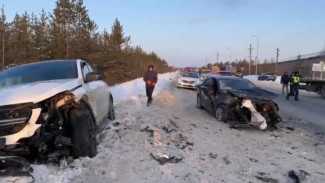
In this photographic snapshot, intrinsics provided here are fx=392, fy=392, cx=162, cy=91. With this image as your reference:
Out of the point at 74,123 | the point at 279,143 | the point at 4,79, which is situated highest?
the point at 4,79

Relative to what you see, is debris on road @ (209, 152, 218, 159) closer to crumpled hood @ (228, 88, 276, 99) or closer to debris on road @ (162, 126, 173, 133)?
debris on road @ (162, 126, 173, 133)

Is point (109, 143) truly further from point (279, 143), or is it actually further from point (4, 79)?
point (279, 143)

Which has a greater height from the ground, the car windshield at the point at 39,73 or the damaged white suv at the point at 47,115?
the car windshield at the point at 39,73

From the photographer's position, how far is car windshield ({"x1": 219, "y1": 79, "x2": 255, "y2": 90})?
42.9 feet

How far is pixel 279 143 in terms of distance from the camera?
933 cm

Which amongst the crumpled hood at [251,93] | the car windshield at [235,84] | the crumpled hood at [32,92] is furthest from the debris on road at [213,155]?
the car windshield at [235,84]

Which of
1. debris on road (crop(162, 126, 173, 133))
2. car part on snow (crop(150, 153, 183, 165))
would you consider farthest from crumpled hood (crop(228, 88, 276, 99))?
car part on snow (crop(150, 153, 183, 165))

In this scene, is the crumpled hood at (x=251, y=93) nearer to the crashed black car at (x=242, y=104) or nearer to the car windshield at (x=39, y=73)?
the crashed black car at (x=242, y=104)

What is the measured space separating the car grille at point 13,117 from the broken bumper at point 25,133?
0.14 feet

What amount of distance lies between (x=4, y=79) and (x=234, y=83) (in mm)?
8201

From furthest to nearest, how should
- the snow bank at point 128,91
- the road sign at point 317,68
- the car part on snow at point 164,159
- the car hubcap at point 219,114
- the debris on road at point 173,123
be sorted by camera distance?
the road sign at point 317,68, the snow bank at point 128,91, the car hubcap at point 219,114, the debris on road at point 173,123, the car part on snow at point 164,159

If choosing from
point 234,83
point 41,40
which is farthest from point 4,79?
point 41,40

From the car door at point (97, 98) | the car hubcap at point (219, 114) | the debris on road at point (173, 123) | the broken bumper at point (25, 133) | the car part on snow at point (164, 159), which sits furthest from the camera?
the car hubcap at point (219, 114)

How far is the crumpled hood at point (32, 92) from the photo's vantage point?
5.65 m
